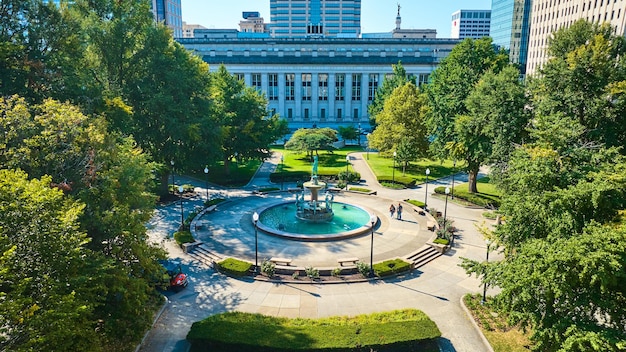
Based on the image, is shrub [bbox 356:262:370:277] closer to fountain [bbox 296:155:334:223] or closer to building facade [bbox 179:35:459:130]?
fountain [bbox 296:155:334:223]

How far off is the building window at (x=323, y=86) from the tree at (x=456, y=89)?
4990 cm

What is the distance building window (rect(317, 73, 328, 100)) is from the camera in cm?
9269

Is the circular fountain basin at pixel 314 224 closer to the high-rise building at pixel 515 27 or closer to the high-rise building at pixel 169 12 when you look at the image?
the high-rise building at pixel 169 12

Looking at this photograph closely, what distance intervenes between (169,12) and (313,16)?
2748 inches

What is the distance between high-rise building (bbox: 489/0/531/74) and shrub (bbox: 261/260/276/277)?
135 m

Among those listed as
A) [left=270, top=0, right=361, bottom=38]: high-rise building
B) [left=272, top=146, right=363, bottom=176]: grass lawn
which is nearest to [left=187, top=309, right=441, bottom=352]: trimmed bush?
[left=272, top=146, right=363, bottom=176]: grass lawn

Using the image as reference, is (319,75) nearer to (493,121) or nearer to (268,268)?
(493,121)

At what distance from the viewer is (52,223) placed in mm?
12758

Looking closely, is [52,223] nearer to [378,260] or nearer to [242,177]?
[378,260]

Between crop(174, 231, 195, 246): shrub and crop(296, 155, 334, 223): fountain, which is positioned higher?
crop(296, 155, 334, 223): fountain

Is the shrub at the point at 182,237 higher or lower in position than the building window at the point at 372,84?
lower

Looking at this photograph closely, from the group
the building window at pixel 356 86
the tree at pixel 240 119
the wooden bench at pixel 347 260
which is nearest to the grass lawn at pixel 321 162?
the tree at pixel 240 119

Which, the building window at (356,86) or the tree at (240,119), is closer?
the tree at (240,119)

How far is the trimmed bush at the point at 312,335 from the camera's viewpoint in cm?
1611
